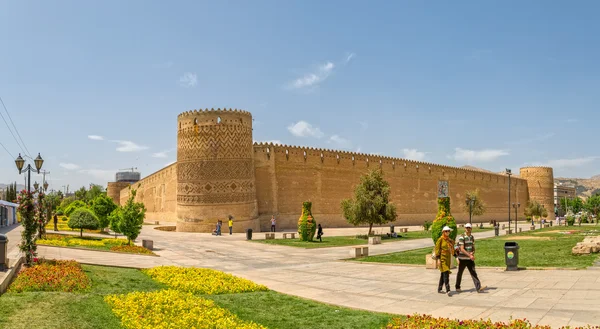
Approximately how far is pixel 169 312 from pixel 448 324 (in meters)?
4.07

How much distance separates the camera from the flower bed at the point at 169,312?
6531mm

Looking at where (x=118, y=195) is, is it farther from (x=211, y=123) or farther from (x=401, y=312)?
(x=401, y=312)

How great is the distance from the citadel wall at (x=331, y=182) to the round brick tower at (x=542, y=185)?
1663 cm

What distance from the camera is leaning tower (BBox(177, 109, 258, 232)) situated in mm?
29859

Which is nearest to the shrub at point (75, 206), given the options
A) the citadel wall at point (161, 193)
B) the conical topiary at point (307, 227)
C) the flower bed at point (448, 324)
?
the citadel wall at point (161, 193)

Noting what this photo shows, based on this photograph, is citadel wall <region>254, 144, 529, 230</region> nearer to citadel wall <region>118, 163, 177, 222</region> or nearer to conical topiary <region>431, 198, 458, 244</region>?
citadel wall <region>118, 163, 177, 222</region>

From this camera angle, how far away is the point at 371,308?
25.6ft

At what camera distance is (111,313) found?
276 inches

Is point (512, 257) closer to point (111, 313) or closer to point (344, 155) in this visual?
point (111, 313)

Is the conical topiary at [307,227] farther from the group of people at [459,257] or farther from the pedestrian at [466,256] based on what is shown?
the pedestrian at [466,256]

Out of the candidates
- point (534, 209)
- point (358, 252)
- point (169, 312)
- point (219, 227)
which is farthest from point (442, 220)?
point (534, 209)

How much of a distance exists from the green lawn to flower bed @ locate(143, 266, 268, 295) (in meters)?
0.45

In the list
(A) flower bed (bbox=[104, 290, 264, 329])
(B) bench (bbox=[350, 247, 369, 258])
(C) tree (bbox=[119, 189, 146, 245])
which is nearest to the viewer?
(A) flower bed (bbox=[104, 290, 264, 329])

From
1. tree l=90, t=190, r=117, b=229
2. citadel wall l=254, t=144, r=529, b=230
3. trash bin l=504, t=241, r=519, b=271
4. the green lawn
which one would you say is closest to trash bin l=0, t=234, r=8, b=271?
the green lawn
